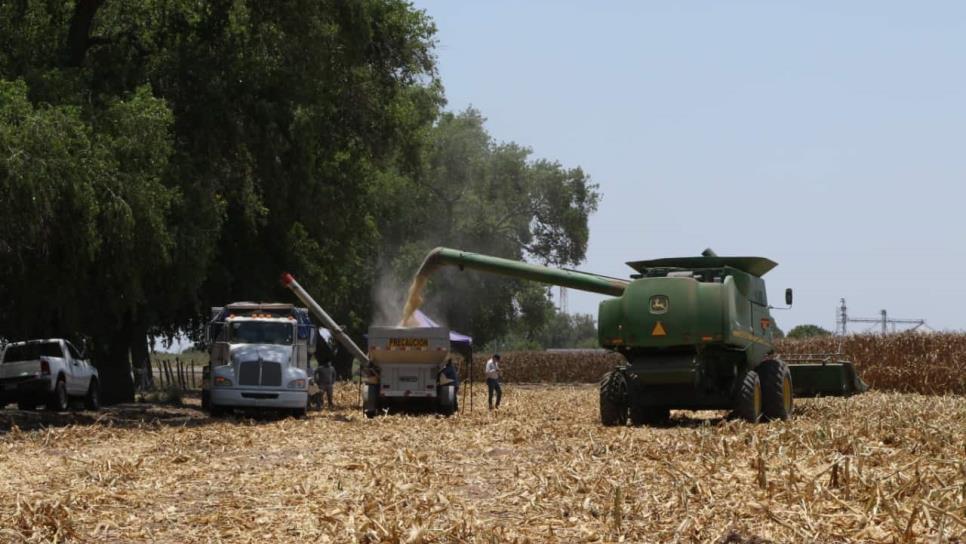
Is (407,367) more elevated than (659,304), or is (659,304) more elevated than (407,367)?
(659,304)

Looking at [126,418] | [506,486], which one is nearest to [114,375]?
[126,418]

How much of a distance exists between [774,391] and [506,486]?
11.7 m

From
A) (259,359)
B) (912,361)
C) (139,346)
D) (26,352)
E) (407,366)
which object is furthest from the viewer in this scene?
(912,361)

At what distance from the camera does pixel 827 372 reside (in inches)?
1140

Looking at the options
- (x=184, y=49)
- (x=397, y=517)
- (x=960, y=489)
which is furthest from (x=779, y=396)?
(x=184, y=49)

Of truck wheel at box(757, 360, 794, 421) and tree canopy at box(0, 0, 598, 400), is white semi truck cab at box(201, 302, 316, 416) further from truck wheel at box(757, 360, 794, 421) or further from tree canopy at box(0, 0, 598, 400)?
truck wheel at box(757, 360, 794, 421)

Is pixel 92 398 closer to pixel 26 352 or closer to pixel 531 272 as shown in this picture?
pixel 26 352

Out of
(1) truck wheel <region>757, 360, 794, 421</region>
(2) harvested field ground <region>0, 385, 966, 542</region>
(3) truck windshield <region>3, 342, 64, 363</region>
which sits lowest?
(2) harvested field ground <region>0, 385, 966, 542</region>

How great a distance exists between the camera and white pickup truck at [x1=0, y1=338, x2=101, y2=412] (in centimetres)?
3275

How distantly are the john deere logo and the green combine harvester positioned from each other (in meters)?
0.02

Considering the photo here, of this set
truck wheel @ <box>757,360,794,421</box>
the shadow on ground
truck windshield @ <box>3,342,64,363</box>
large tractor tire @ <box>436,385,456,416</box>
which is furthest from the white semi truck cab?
truck wheel @ <box>757,360,794,421</box>

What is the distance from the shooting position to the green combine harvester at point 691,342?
77.5 feet

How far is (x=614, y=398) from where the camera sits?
81.9 ft

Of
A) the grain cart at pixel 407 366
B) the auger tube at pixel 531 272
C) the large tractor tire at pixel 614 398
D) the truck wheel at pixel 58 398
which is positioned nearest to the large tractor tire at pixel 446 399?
the grain cart at pixel 407 366
